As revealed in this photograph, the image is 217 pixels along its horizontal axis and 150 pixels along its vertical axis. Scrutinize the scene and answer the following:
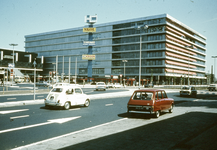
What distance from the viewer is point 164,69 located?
256 ft

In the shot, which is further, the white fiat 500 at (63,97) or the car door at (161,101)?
the white fiat 500 at (63,97)

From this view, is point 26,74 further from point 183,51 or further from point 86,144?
point 86,144

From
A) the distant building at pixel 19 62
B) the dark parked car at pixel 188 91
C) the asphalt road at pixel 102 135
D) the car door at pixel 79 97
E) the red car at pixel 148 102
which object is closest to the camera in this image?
the asphalt road at pixel 102 135

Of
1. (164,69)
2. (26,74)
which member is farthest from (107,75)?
(26,74)

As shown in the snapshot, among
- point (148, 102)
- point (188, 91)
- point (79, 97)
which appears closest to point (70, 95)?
point (79, 97)

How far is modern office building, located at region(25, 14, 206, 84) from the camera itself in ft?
260

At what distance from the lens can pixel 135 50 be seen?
3356 inches

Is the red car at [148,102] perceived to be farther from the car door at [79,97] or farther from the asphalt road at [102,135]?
the car door at [79,97]

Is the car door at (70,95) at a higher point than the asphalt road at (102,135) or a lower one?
higher

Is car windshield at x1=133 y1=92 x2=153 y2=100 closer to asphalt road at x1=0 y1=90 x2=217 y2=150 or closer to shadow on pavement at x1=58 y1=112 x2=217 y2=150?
asphalt road at x1=0 y1=90 x2=217 y2=150

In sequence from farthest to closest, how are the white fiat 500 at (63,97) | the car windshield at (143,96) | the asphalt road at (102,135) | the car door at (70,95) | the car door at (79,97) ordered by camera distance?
the car door at (79,97) < the car door at (70,95) < the white fiat 500 at (63,97) < the car windshield at (143,96) < the asphalt road at (102,135)

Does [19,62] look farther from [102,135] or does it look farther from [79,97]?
[102,135]

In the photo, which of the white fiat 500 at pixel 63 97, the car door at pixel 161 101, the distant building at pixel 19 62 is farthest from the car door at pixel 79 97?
the distant building at pixel 19 62

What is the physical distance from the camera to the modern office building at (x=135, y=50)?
7938cm
